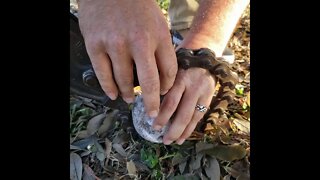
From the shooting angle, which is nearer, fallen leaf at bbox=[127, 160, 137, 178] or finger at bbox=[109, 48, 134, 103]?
finger at bbox=[109, 48, 134, 103]

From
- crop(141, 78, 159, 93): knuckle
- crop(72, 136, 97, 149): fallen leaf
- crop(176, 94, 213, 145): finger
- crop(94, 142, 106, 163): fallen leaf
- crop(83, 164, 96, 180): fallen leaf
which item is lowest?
crop(83, 164, 96, 180): fallen leaf

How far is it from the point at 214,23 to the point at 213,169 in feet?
1.27

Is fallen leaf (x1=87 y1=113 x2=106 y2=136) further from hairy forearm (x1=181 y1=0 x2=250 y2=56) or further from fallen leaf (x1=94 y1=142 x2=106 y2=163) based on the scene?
hairy forearm (x1=181 y1=0 x2=250 y2=56)

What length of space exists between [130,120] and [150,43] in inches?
20.0

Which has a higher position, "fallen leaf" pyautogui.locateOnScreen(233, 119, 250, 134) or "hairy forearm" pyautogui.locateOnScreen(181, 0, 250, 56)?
"hairy forearm" pyautogui.locateOnScreen(181, 0, 250, 56)

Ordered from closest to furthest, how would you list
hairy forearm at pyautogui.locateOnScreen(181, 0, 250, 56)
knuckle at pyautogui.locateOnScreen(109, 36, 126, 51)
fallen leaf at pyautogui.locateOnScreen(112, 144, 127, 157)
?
knuckle at pyautogui.locateOnScreen(109, 36, 126, 51) → hairy forearm at pyautogui.locateOnScreen(181, 0, 250, 56) → fallen leaf at pyautogui.locateOnScreen(112, 144, 127, 157)

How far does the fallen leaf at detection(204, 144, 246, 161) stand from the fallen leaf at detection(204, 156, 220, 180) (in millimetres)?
15

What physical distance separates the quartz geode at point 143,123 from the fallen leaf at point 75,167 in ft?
0.61

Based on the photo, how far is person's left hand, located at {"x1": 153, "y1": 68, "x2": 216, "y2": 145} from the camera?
3.21ft

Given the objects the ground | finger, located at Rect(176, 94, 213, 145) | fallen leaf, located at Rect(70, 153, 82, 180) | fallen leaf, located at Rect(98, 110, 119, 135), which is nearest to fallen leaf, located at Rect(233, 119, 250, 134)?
the ground

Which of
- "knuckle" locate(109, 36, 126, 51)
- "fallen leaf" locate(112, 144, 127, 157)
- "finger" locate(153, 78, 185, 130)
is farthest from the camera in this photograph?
"fallen leaf" locate(112, 144, 127, 157)

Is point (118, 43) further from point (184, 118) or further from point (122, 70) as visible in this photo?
point (184, 118)

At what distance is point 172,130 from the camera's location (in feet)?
3.40

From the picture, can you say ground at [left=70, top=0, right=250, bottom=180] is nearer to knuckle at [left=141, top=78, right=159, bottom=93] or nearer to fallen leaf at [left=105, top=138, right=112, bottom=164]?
fallen leaf at [left=105, top=138, right=112, bottom=164]
